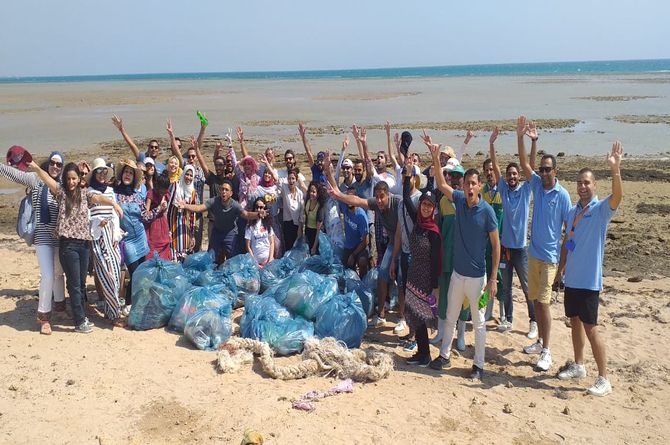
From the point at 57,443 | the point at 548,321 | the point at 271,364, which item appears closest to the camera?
the point at 57,443

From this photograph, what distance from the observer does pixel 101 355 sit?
561 centimetres

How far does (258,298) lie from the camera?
629cm

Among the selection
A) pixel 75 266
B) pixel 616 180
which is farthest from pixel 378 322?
pixel 75 266

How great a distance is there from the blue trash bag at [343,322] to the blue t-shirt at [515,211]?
1678 mm

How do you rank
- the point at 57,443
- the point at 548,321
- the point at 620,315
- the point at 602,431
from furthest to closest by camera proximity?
the point at 620,315
the point at 548,321
the point at 602,431
the point at 57,443

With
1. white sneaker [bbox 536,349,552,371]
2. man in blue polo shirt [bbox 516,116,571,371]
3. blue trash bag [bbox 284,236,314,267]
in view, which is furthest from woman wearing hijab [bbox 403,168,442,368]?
blue trash bag [bbox 284,236,314,267]

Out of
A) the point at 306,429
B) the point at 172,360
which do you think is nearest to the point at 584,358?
the point at 306,429

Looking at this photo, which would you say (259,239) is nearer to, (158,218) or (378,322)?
(158,218)

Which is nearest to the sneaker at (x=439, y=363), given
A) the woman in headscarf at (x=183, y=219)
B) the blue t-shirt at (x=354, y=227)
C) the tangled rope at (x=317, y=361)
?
the tangled rope at (x=317, y=361)

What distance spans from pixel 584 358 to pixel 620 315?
1444 mm

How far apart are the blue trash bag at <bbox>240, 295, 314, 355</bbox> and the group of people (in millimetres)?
1041

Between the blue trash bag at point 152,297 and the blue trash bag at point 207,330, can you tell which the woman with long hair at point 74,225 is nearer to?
the blue trash bag at point 152,297

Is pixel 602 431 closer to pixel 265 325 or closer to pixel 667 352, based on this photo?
pixel 667 352

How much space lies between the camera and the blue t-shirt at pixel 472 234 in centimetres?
514
